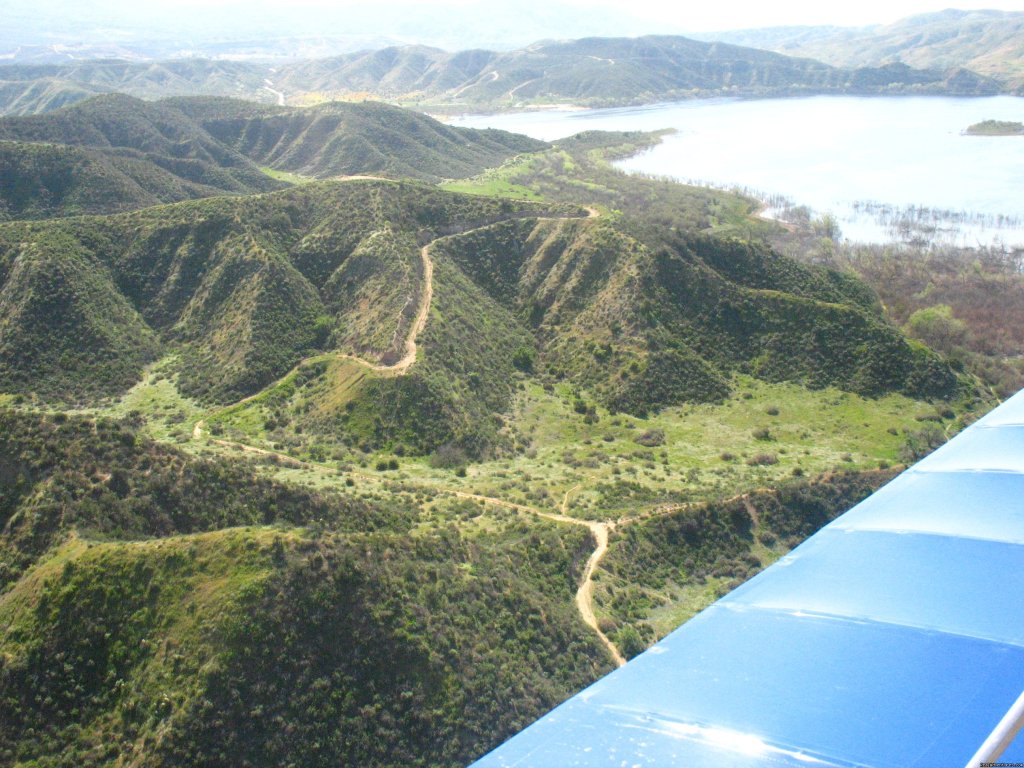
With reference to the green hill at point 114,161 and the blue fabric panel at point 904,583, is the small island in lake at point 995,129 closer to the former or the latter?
the green hill at point 114,161

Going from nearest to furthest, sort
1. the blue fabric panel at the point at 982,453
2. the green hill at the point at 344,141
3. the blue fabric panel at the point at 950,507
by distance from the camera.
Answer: the blue fabric panel at the point at 950,507, the blue fabric panel at the point at 982,453, the green hill at the point at 344,141

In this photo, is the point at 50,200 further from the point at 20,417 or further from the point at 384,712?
the point at 384,712

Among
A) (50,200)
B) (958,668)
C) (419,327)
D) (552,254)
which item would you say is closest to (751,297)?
(552,254)

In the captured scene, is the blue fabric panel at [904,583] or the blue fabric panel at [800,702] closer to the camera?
the blue fabric panel at [800,702]

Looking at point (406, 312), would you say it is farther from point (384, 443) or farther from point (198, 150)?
point (198, 150)

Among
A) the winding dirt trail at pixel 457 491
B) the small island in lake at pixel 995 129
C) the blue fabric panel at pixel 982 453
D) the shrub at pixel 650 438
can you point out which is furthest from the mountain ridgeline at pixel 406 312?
the small island in lake at pixel 995 129

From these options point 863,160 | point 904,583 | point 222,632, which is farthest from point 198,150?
point 863,160

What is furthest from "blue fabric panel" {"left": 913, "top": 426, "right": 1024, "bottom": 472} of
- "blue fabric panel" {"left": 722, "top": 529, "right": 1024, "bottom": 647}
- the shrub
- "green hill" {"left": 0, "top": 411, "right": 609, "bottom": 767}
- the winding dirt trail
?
the shrub

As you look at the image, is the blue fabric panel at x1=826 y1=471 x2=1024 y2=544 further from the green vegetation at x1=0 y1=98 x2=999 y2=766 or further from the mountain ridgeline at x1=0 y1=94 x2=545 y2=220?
the mountain ridgeline at x1=0 y1=94 x2=545 y2=220
